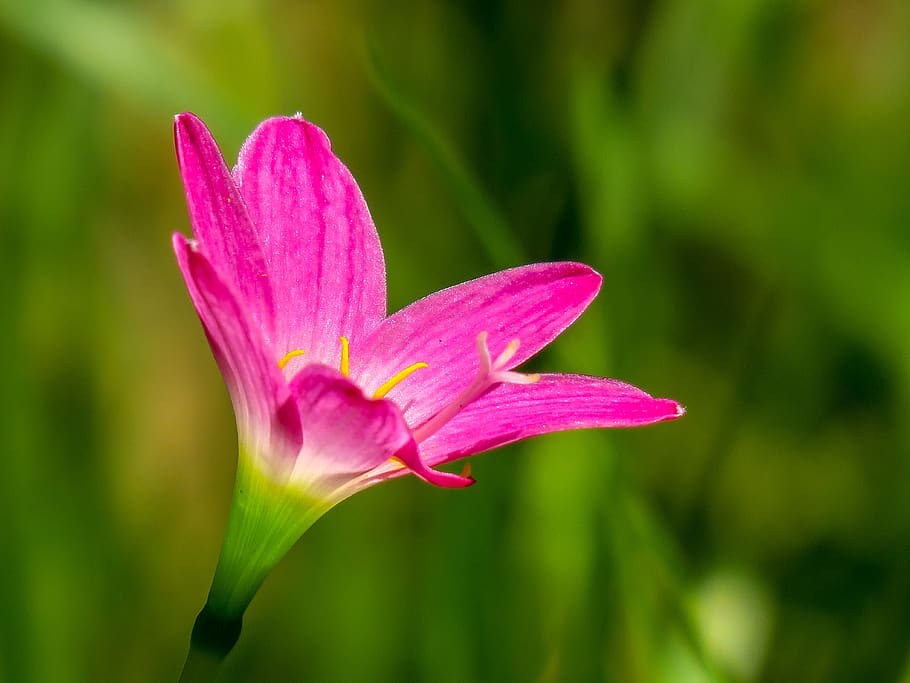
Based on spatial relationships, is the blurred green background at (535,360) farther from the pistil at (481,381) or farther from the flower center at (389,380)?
the pistil at (481,381)

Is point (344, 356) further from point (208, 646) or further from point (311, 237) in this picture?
point (208, 646)

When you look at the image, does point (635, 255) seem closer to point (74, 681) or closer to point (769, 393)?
point (769, 393)

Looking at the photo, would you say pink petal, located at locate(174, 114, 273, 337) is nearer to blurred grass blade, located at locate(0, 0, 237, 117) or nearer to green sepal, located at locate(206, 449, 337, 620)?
green sepal, located at locate(206, 449, 337, 620)

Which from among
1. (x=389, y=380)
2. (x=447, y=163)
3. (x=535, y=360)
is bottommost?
(x=535, y=360)

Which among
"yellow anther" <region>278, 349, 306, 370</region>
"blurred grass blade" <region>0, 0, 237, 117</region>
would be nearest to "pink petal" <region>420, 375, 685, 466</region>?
"yellow anther" <region>278, 349, 306, 370</region>

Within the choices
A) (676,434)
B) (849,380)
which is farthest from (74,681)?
(849,380)

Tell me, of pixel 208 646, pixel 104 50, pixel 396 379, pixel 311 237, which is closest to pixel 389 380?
pixel 396 379

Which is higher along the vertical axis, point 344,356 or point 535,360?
point 344,356
